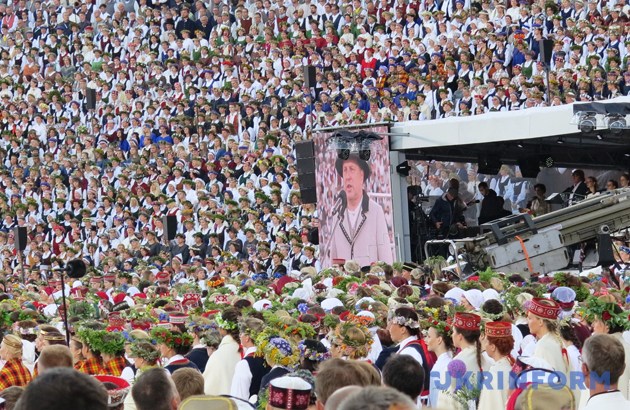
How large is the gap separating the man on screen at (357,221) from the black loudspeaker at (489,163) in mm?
1912

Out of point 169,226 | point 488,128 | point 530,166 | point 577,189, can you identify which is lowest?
point 169,226

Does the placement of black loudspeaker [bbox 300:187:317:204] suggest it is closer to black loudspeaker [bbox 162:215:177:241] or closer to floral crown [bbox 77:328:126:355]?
black loudspeaker [bbox 162:215:177:241]

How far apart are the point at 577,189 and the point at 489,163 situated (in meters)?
1.74

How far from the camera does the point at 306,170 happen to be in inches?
951

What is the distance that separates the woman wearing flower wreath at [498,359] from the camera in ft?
28.2

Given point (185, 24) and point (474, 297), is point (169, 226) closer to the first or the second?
point (185, 24)

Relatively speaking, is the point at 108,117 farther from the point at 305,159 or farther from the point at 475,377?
the point at 475,377

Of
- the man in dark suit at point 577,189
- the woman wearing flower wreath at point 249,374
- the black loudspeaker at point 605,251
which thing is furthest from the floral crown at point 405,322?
the man in dark suit at point 577,189

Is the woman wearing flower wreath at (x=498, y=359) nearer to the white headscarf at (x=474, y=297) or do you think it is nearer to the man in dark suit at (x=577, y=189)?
the white headscarf at (x=474, y=297)

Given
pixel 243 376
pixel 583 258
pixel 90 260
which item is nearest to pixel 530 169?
pixel 583 258

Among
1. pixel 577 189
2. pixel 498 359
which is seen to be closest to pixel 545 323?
pixel 498 359

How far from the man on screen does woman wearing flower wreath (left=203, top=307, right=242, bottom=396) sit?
37.5ft

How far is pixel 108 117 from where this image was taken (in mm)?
35406

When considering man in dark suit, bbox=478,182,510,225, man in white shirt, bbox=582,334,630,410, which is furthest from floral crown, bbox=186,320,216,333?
man in dark suit, bbox=478,182,510,225
